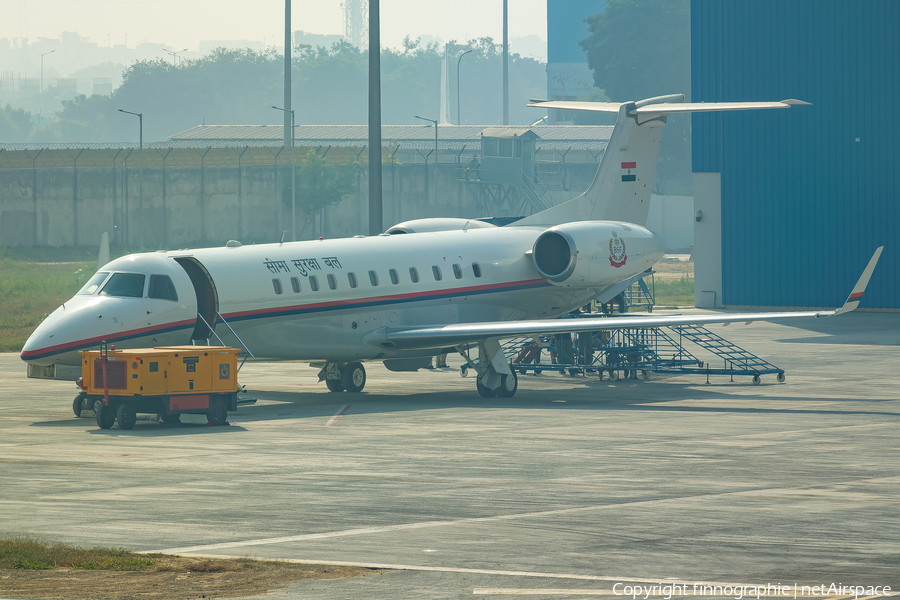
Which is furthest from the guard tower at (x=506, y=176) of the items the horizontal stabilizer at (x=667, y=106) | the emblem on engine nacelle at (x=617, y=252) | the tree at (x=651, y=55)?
the emblem on engine nacelle at (x=617, y=252)

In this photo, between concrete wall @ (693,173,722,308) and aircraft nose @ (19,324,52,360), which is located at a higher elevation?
concrete wall @ (693,173,722,308)

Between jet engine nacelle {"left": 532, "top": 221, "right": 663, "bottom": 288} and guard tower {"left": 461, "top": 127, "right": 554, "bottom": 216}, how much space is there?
76.9m

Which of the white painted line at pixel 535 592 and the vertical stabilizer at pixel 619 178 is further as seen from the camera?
the vertical stabilizer at pixel 619 178

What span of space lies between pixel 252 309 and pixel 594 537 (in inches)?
582

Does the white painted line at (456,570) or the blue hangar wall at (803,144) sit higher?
the blue hangar wall at (803,144)

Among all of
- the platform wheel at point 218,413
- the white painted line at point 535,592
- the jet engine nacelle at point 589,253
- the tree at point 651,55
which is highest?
the tree at point 651,55

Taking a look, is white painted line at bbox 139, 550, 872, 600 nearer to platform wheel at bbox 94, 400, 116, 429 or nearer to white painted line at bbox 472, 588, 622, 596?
white painted line at bbox 472, 588, 622, 596

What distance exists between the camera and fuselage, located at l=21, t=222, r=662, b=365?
85.7 ft

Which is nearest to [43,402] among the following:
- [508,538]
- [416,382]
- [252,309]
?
[252,309]

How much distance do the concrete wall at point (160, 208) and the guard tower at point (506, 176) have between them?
1061cm

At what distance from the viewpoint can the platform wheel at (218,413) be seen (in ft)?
80.8

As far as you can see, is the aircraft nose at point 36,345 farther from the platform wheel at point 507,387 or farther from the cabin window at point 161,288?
the platform wheel at point 507,387

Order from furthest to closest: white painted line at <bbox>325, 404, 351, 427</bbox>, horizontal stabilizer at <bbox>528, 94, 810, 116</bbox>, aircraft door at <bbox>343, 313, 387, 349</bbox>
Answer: horizontal stabilizer at <bbox>528, 94, 810, 116</bbox> < aircraft door at <bbox>343, 313, 387, 349</bbox> < white painted line at <bbox>325, 404, 351, 427</bbox>

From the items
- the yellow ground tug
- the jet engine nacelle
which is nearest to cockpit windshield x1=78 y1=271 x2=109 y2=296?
the yellow ground tug
